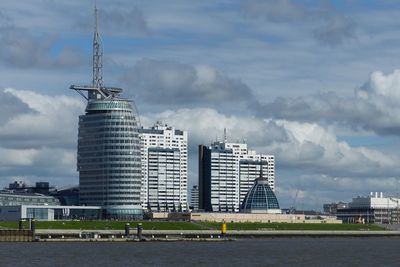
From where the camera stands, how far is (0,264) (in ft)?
476

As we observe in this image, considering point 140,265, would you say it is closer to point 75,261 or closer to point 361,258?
point 75,261

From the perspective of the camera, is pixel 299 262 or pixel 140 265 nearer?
pixel 140 265

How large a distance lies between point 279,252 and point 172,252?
20189 mm

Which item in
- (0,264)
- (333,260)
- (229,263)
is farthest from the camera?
(333,260)

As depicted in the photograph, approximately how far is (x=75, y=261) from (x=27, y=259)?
26.7 feet

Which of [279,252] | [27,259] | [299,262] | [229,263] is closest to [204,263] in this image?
[229,263]

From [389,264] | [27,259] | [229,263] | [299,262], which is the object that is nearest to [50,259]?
[27,259]

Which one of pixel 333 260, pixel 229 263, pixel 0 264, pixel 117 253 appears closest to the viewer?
pixel 0 264

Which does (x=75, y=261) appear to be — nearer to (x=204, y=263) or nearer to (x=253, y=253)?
(x=204, y=263)

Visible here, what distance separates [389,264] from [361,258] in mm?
17591

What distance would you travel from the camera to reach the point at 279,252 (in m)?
195

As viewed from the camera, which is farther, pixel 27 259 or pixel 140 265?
pixel 27 259

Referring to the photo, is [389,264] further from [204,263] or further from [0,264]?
[0,264]

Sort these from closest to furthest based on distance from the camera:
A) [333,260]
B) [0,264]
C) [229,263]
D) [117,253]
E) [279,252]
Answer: [0,264]
[229,263]
[333,260]
[117,253]
[279,252]
